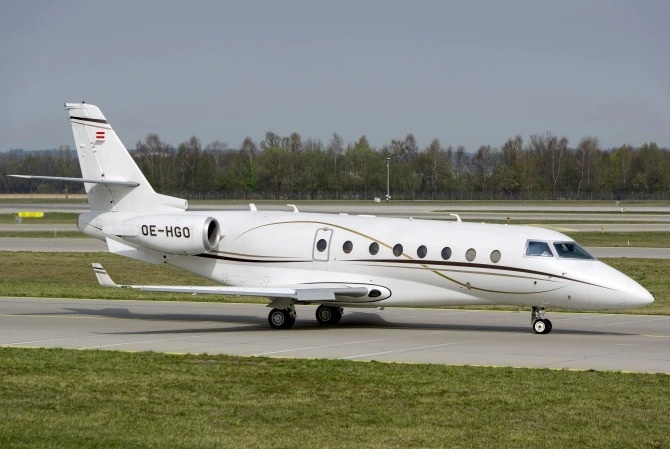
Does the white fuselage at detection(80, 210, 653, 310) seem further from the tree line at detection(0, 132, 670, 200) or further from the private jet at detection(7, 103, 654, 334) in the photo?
the tree line at detection(0, 132, 670, 200)

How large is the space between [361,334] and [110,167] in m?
8.07

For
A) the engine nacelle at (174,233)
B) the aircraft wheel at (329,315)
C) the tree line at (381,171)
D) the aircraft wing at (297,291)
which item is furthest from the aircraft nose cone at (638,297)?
the tree line at (381,171)

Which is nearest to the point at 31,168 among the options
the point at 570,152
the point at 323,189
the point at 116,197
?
the point at 323,189

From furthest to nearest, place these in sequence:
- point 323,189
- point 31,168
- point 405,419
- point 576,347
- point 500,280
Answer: point 31,168 < point 323,189 < point 500,280 < point 576,347 < point 405,419

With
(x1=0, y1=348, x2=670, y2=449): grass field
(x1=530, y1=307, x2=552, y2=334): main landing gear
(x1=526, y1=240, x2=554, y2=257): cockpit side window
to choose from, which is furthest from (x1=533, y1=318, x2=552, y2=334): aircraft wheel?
(x1=0, y1=348, x2=670, y2=449): grass field

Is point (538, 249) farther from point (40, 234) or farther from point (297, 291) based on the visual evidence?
point (40, 234)

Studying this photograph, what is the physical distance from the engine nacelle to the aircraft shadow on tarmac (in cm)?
202

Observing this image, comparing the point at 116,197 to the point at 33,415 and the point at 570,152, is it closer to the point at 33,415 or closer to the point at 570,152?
the point at 33,415

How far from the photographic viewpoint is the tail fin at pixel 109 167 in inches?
1094

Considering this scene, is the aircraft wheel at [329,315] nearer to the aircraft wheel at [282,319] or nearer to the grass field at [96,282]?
the aircraft wheel at [282,319]

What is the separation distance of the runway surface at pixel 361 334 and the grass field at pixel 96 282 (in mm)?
2134

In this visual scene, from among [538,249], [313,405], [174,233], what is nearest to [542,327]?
[538,249]

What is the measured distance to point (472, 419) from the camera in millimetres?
14438

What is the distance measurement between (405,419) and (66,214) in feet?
225
